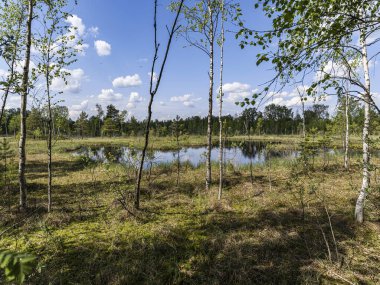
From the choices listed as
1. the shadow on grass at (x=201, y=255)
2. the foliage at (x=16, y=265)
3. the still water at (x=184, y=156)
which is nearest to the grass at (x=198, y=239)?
the shadow on grass at (x=201, y=255)

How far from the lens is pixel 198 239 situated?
6.09m

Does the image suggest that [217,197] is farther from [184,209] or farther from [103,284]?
[103,284]

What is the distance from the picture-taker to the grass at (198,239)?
470 cm

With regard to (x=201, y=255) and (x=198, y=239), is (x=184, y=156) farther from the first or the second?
(x=201, y=255)

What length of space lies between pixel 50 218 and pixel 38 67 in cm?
483

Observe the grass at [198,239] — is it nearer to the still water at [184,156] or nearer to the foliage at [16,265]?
the still water at [184,156]

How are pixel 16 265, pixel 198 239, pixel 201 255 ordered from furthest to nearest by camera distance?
pixel 198 239, pixel 201 255, pixel 16 265

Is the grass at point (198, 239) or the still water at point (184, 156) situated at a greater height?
the still water at point (184, 156)

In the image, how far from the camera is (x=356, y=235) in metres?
6.19

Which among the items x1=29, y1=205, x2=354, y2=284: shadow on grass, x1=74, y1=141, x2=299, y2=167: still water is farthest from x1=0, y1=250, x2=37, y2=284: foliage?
x1=74, y1=141, x2=299, y2=167: still water

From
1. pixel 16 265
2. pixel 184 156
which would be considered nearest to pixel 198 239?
pixel 16 265

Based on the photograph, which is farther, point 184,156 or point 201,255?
point 184,156

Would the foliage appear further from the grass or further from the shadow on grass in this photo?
the shadow on grass

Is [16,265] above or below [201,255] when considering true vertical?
above
